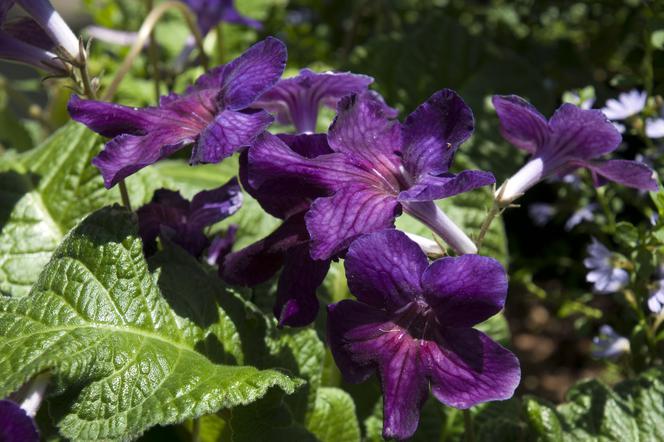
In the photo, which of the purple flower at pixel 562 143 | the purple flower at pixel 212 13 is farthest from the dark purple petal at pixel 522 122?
the purple flower at pixel 212 13

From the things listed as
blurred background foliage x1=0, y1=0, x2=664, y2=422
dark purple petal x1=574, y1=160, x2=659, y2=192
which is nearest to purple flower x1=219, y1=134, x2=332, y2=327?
dark purple petal x1=574, y1=160, x2=659, y2=192

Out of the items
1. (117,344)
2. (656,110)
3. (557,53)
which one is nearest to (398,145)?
(117,344)

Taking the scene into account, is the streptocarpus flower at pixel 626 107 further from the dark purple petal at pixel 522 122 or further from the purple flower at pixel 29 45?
the purple flower at pixel 29 45

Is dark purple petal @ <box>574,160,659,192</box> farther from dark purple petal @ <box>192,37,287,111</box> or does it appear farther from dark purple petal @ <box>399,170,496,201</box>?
dark purple petal @ <box>192,37,287,111</box>

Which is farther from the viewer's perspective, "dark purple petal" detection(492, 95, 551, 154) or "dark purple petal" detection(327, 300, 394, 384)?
"dark purple petal" detection(492, 95, 551, 154)

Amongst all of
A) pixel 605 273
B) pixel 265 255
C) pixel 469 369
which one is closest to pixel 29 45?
pixel 265 255

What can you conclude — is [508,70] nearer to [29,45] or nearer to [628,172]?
[628,172]

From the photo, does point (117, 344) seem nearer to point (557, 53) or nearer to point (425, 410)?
point (425, 410)
